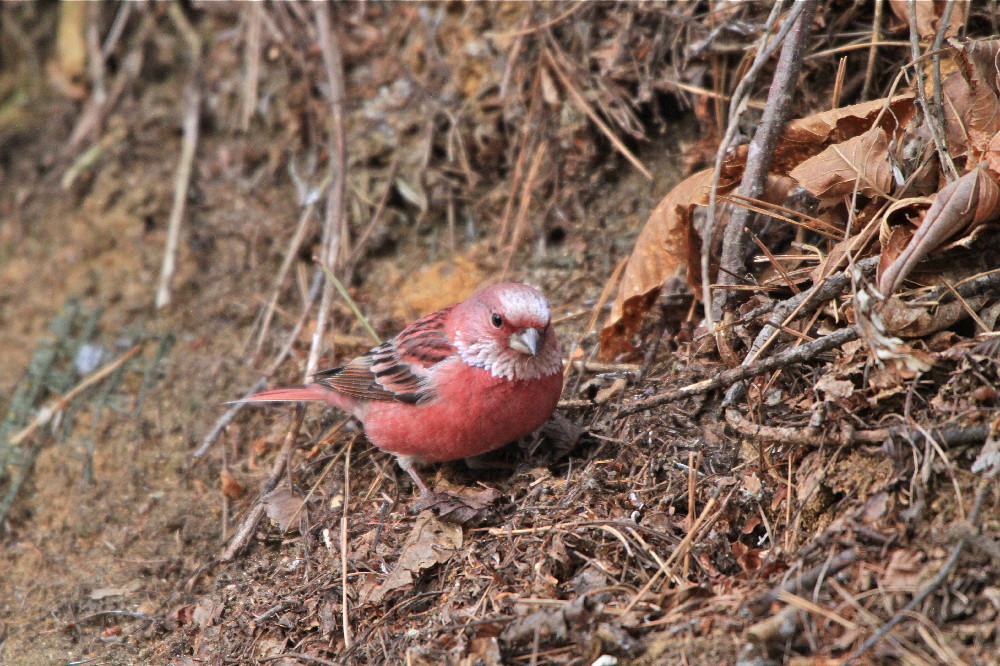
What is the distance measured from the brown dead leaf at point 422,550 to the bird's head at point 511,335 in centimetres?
80

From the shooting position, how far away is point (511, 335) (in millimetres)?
4270

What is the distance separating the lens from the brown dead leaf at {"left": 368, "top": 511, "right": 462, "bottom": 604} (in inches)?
157

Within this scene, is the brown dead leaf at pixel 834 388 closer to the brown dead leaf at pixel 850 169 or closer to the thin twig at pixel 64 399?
the brown dead leaf at pixel 850 169

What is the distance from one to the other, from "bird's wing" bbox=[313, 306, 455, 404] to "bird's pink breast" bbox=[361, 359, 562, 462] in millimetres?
82

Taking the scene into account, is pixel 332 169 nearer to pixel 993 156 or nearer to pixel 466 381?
pixel 466 381

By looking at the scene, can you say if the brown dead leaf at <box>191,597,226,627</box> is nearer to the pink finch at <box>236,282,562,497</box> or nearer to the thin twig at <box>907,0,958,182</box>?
the pink finch at <box>236,282,562,497</box>

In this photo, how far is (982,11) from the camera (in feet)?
14.4

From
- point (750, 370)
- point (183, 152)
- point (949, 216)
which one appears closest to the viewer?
point (949, 216)

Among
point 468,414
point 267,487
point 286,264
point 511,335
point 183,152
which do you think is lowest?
point 267,487

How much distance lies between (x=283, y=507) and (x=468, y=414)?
1.19 metres

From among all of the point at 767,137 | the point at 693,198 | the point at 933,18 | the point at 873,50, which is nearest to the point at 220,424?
the point at 693,198

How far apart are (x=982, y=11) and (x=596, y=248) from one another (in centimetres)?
242

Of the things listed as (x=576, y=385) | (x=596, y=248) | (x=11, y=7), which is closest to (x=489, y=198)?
(x=596, y=248)

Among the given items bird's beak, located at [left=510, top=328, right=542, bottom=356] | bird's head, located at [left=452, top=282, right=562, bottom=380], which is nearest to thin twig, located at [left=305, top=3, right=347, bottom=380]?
bird's head, located at [left=452, top=282, right=562, bottom=380]
